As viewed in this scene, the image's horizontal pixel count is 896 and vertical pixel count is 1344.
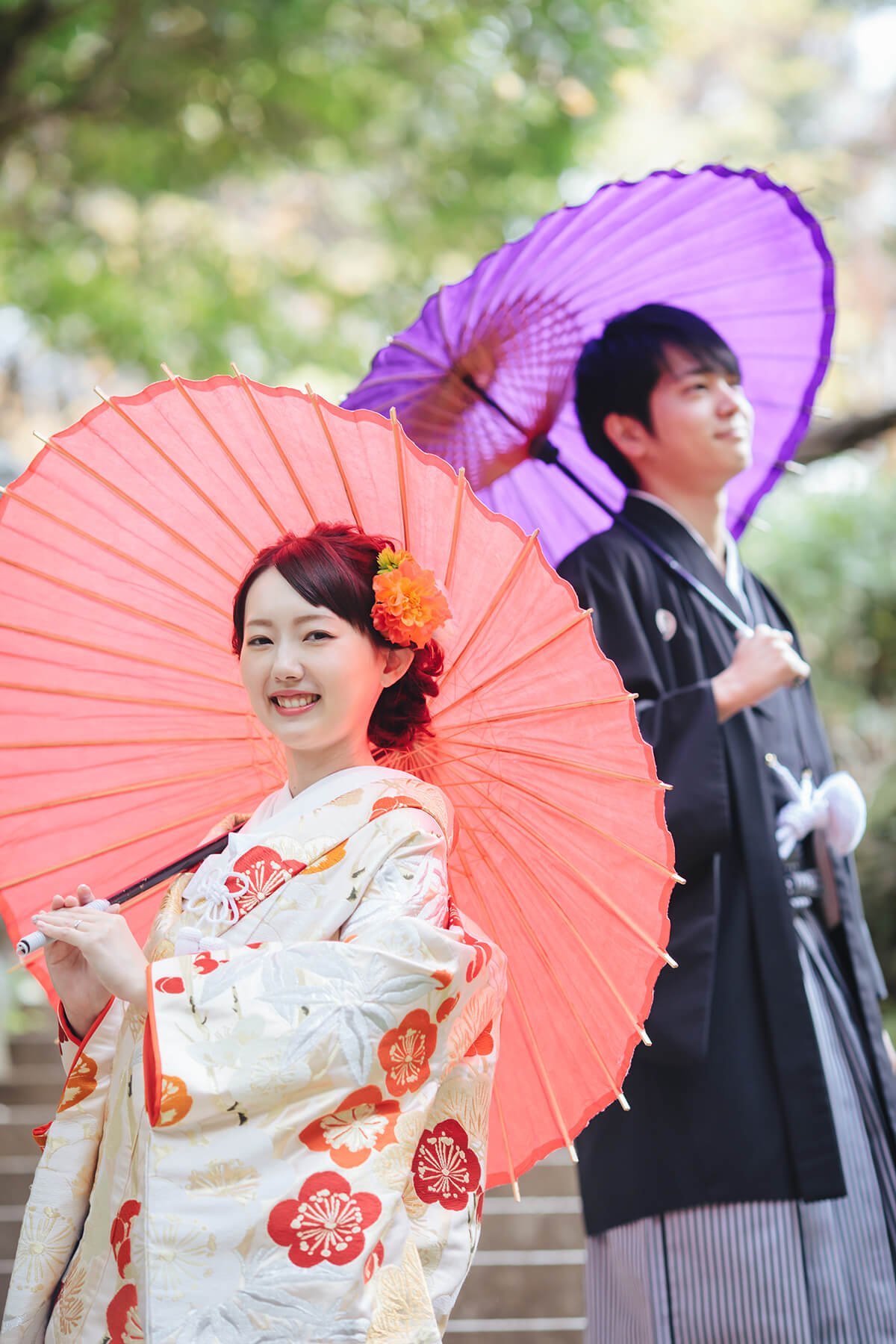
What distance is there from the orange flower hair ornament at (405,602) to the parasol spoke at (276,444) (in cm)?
18

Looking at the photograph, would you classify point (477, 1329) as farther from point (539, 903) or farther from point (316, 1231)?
point (316, 1231)

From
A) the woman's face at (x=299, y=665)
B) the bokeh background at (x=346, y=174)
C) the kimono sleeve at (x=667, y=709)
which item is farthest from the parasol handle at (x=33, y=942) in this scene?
the bokeh background at (x=346, y=174)

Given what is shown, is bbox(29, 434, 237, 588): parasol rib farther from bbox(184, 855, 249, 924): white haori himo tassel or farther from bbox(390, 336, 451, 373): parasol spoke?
bbox(390, 336, 451, 373): parasol spoke

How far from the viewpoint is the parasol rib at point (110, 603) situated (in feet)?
6.30

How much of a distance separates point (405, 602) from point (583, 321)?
4.10 ft

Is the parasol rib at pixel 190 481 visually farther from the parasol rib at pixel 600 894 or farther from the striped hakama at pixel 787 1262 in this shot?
the striped hakama at pixel 787 1262

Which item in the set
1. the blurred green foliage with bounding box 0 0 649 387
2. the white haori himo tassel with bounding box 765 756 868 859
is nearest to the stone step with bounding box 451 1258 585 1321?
the white haori himo tassel with bounding box 765 756 868 859

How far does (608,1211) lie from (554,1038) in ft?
2.43

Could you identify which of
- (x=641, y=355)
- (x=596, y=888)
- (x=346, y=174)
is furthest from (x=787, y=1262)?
(x=346, y=174)

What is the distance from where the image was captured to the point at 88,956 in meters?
1.56

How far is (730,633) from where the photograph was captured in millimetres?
2635

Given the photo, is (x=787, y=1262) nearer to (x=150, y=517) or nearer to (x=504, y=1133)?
(x=504, y=1133)

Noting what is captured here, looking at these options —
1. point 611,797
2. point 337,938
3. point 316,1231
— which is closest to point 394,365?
point 611,797

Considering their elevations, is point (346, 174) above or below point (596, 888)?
above
